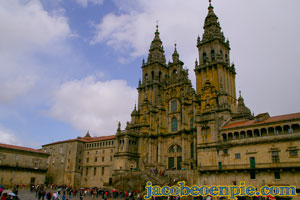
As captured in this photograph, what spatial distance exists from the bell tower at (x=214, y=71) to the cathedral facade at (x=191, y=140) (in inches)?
7.8

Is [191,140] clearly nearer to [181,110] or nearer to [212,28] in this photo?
[181,110]

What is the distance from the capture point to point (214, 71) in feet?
176

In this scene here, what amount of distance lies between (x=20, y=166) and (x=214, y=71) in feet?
152

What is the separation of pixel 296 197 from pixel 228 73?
2917cm

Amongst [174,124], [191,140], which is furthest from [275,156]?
[174,124]

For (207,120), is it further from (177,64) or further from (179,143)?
(177,64)

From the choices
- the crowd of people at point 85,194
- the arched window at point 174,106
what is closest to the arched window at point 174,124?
the arched window at point 174,106

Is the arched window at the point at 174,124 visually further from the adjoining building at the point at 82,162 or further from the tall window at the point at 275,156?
the tall window at the point at 275,156

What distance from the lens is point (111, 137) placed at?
6375 centimetres

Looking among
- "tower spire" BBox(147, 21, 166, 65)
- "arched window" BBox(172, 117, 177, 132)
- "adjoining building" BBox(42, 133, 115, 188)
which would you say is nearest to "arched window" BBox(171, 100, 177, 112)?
"arched window" BBox(172, 117, 177, 132)

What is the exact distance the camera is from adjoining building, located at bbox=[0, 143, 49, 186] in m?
52.8

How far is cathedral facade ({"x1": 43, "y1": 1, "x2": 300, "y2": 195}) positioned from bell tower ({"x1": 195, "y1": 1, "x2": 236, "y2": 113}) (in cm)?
20

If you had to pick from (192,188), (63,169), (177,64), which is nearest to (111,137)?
(63,169)

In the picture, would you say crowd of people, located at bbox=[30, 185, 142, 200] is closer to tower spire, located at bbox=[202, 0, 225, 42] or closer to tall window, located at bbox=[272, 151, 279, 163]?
tall window, located at bbox=[272, 151, 279, 163]
